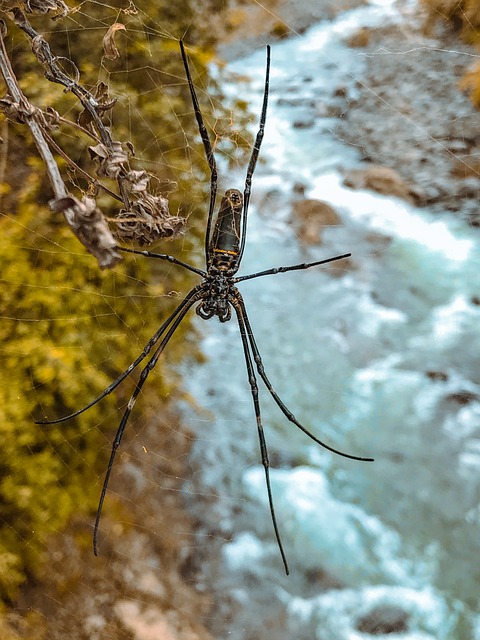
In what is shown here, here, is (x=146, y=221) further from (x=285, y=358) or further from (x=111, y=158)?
(x=285, y=358)

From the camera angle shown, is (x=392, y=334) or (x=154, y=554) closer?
(x=154, y=554)

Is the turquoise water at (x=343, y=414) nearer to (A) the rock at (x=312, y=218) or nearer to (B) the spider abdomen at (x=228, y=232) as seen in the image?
(A) the rock at (x=312, y=218)

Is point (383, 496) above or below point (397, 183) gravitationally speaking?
below

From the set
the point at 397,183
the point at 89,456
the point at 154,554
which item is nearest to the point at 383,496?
the point at 154,554

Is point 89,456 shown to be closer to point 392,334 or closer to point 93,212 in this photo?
point 93,212

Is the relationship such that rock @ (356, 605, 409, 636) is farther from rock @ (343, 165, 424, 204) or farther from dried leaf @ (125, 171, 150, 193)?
rock @ (343, 165, 424, 204)

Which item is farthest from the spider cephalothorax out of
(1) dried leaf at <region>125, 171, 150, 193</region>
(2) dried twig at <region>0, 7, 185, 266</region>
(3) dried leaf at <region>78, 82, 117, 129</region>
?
(3) dried leaf at <region>78, 82, 117, 129</region>
